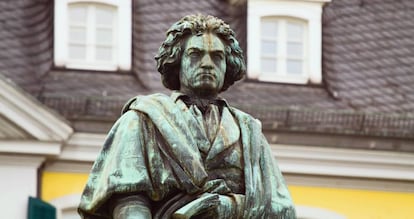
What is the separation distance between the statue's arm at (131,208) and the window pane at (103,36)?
31521mm

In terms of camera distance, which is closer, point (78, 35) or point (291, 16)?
point (78, 35)

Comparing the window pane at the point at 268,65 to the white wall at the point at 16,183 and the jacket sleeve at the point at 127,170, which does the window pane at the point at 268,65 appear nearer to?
the white wall at the point at 16,183

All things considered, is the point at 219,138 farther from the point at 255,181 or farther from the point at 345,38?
the point at 345,38

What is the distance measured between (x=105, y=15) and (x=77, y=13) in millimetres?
504

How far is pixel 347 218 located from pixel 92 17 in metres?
5.14

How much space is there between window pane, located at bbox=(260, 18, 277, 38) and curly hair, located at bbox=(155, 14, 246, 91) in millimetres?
31510

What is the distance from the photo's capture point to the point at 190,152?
10.4 metres

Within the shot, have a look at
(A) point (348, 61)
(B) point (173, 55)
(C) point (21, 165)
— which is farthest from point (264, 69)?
(B) point (173, 55)

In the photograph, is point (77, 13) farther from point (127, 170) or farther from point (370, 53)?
point (127, 170)

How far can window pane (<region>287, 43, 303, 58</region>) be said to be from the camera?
42.3 metres

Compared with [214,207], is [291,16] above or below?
above

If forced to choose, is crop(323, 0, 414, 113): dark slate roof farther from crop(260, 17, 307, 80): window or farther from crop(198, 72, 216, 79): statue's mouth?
crop(198, 72, 216, 79): statue's mouth

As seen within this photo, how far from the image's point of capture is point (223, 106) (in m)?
10.8

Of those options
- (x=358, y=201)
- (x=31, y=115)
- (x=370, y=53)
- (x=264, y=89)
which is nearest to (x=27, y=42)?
(x=31, y=115)
